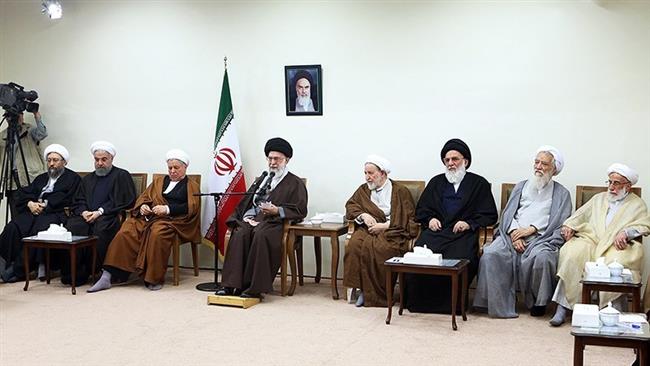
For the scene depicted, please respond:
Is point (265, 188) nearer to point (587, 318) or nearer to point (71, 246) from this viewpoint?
point (71, 246)

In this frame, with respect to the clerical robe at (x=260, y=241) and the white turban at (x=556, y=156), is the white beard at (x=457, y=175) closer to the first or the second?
the white turban at (x=556, y=156)

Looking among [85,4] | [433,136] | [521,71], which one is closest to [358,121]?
[433,136]

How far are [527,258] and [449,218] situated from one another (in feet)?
2.26

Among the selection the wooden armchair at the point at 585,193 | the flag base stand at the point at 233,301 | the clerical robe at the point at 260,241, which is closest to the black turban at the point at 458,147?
the wooden armchair at the point at 585,193

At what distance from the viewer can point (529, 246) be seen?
5.42m

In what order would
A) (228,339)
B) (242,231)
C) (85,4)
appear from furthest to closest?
(85,4), (242,231), (228,339)

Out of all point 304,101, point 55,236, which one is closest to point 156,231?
point 55,236

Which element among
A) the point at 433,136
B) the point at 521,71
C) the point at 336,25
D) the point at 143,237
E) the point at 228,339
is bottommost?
the point at 228,339

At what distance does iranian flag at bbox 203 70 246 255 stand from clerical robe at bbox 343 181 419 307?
4.45ft

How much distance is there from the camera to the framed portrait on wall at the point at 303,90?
22.3 feet

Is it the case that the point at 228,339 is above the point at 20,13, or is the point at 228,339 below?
below

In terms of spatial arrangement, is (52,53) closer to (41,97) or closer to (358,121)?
(41,97)

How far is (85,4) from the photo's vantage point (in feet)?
25.4

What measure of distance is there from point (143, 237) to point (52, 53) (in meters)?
2.78
